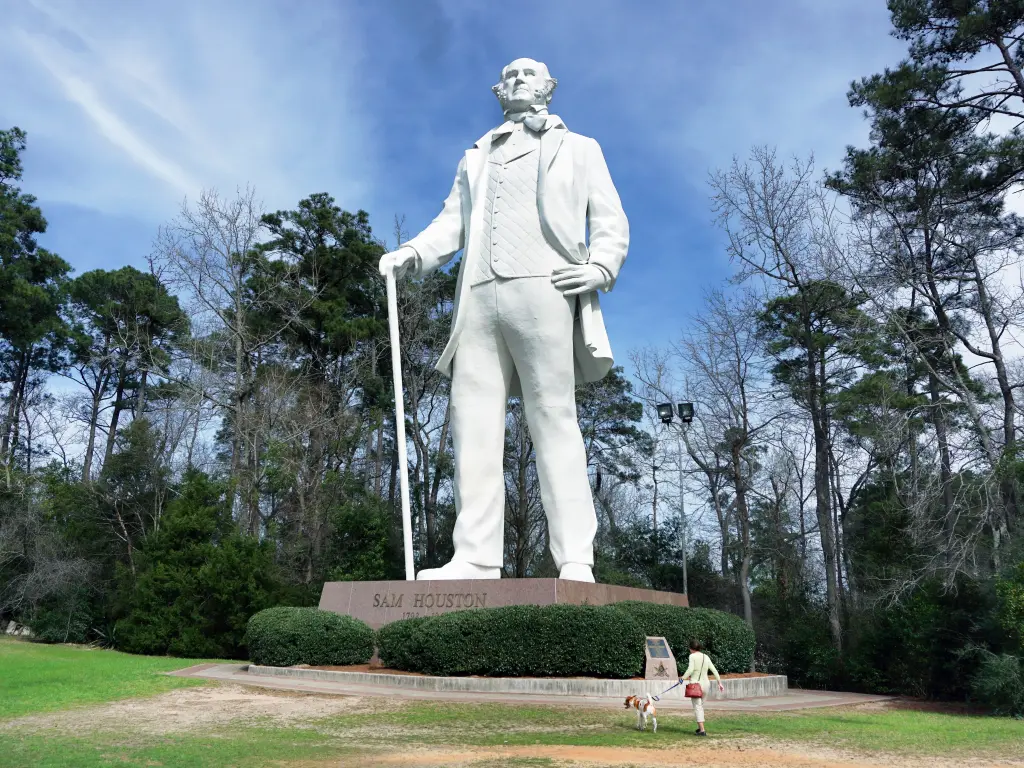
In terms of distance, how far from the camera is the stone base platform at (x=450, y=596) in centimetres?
874

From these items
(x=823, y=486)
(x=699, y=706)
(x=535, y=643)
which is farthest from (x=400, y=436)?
(x=823, y=486)

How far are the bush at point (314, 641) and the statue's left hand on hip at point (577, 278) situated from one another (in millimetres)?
4281

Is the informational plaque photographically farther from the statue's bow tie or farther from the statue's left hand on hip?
the statue's bow tie

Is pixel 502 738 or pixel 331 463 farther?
pixel 331 463

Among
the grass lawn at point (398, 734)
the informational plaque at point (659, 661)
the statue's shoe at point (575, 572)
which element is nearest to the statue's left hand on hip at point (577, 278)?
the statue's shoe at point (575, 572)

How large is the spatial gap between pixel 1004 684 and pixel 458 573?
625cm

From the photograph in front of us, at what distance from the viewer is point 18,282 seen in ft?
76.9

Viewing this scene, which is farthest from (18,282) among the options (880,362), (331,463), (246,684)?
(880,362)

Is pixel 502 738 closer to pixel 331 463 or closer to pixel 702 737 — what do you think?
pixel 702 737

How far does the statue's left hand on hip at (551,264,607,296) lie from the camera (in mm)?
9609

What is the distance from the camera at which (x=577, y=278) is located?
961 cm

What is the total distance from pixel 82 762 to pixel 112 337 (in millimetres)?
27332

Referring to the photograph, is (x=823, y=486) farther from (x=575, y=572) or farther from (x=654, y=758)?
(x=654, y=758)

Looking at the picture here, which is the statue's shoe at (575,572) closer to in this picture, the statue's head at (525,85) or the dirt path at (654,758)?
the dirt path at (654,758)
